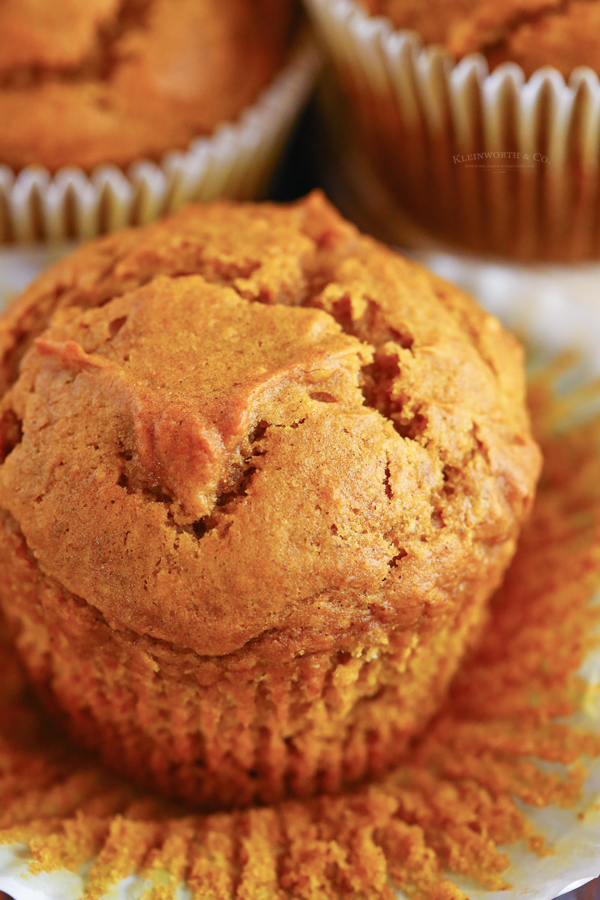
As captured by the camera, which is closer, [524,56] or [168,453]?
[168,453]

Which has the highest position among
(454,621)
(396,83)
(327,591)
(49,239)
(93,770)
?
(396,83)

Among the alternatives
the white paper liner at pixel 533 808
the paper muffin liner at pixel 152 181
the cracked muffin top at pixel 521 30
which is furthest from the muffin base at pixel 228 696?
the cracked muffin top at pixel 521 30

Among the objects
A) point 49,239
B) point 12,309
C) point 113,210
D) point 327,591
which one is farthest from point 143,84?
point 327,591

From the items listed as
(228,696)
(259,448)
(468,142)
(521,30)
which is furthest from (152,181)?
(228,696)

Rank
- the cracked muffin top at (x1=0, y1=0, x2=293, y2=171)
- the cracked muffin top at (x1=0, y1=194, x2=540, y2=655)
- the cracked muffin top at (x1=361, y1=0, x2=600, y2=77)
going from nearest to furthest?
1. the cracked muffin top at (x1=0, y1=194, x2=540, y2=655)
2. the cracked muffin top at (x1=361, y1=0, x2=600, y2=77)
3. the cracked muffin top at (x1=0, y1=0, x2=293, y2=171)

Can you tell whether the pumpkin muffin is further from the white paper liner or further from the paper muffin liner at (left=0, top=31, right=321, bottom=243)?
the paper muffin liner at (left=0, top=31, right=321, bottom=243)

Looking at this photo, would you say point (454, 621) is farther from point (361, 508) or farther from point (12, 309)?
point (12, 309)

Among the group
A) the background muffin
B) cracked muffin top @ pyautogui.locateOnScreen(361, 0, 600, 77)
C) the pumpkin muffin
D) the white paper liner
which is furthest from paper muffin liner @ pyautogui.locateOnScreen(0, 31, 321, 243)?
the pumpkin muffin
